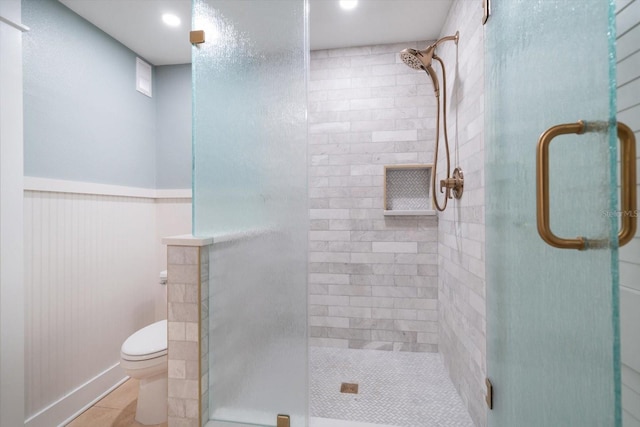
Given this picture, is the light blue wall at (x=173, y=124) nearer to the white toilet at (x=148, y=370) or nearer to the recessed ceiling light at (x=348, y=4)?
the white toilet at (x=148, y=370)

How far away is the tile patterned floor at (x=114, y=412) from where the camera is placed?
5.84 ft

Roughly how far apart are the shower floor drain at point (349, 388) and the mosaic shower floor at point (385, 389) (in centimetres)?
3

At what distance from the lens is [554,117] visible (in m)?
0.80

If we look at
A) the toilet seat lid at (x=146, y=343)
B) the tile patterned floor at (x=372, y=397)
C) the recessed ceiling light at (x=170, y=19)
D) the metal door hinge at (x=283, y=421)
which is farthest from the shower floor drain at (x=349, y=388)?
the recessed ceiling light at (x=170, y=19)

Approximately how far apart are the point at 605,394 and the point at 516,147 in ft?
2.28

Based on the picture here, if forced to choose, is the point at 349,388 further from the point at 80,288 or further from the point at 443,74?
the point at 443,74

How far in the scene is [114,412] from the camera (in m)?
1.89

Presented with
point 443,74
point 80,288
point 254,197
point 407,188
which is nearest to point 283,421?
point 254,197

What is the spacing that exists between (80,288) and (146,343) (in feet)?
2.12

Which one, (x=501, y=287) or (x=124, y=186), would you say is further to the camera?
(x=124, y=186)

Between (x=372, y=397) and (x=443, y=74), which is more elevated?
(x=443, y=74)

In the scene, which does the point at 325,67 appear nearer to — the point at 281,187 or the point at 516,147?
the point at 281,187

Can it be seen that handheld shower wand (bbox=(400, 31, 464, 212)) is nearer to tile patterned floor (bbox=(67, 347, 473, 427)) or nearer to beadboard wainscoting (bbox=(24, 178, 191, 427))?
tile patterned floor (bbox=(67, 347, 473, 427))

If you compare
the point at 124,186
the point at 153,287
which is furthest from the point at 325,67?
the point at 153,287
